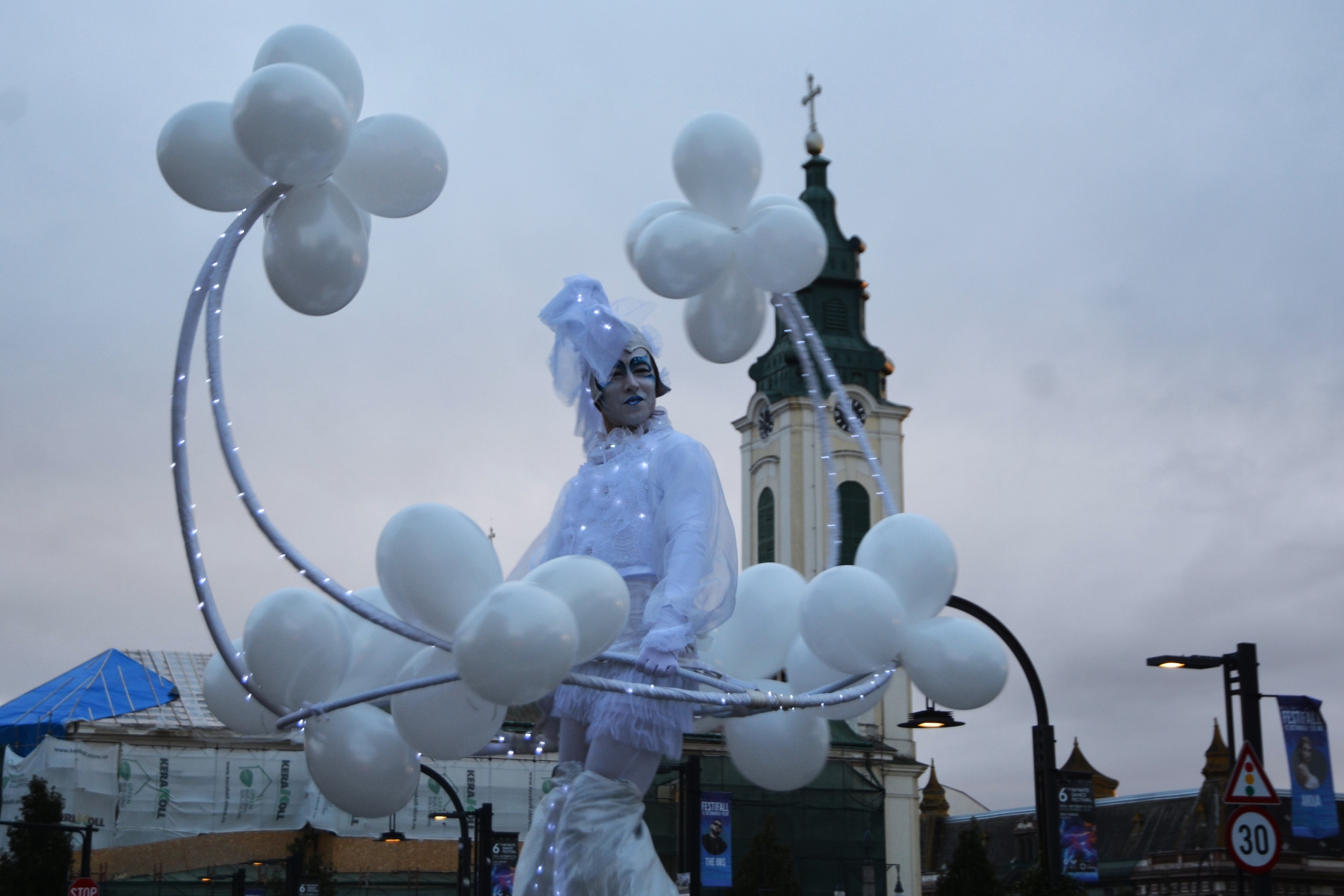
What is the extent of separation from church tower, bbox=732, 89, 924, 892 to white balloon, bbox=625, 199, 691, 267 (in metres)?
43.8

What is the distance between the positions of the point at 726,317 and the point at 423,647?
5.69ft

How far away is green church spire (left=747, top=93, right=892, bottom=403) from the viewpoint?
5134 cm

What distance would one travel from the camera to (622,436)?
181 inches

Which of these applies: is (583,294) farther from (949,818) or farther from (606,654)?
(949,818)

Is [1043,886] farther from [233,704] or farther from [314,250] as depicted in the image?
[314,250]

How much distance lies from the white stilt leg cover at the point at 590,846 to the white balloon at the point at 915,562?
1.12 metres

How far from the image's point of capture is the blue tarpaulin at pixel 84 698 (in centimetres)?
3659

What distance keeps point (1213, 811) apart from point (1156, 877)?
199 inches

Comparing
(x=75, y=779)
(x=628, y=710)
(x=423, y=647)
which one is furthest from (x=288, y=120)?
(x=75, y=779)

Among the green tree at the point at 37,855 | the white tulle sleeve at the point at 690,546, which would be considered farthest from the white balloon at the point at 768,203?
the green tree at the point at 37,855

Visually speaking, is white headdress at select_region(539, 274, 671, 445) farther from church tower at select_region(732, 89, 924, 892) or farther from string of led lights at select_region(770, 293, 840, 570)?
church tower at select_region(732, 89, 924, 892)

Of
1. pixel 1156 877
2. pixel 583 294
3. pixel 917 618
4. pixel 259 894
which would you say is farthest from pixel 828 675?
pixel 1156 877

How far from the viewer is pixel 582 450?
477 centimetres

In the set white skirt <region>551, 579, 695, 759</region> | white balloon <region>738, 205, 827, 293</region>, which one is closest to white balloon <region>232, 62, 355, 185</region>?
white balloon <region>738, 205, 827, 293</region>
